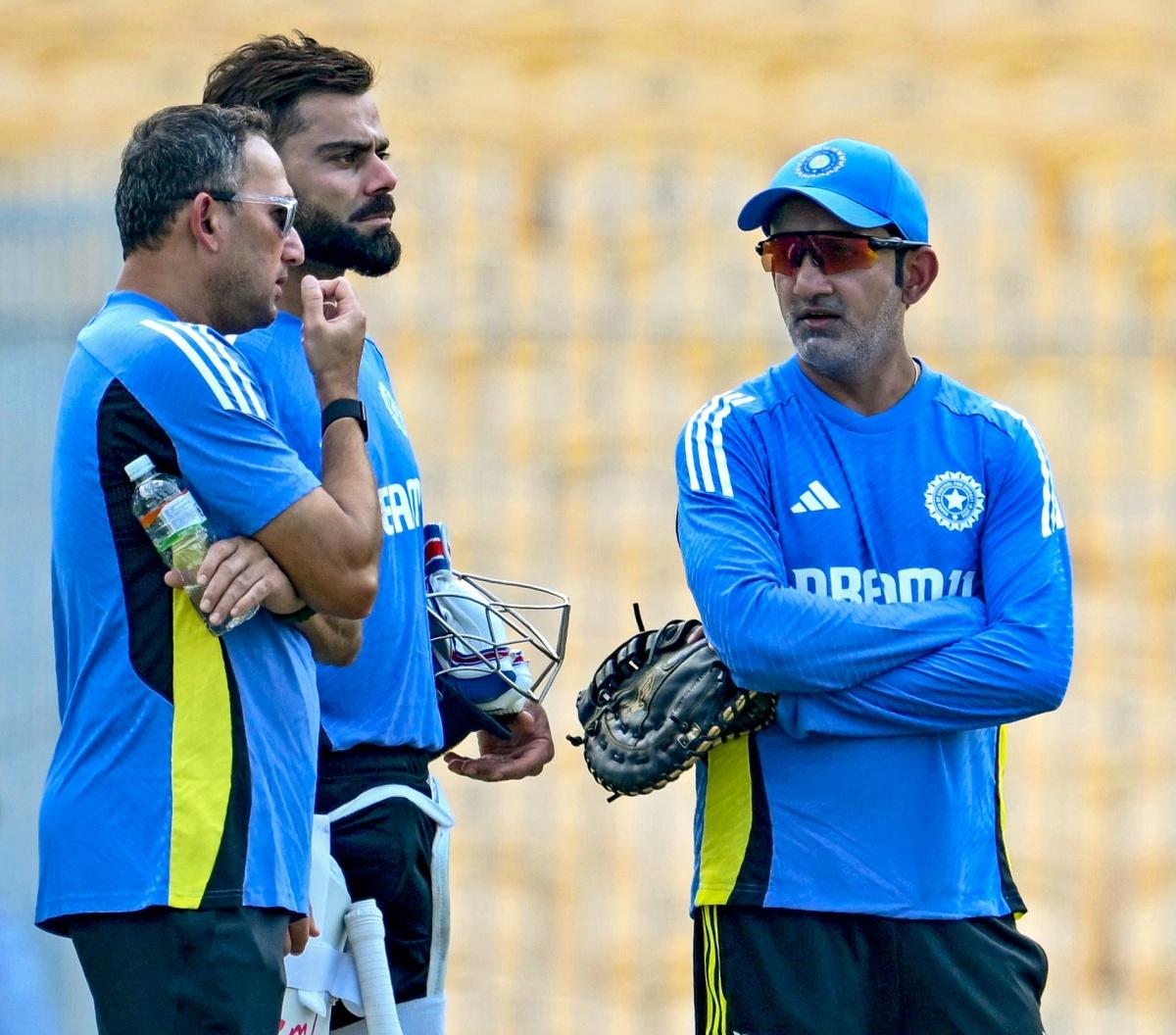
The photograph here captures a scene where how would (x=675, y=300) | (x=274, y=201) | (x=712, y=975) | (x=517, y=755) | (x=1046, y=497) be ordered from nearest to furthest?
Answer: (x=274, y=201)
(x=712, y=975)
(x=1046, y=497)
(x=517, y=755)
(x=675, y=300)

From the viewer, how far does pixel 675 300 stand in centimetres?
559

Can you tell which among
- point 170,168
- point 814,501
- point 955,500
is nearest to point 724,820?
point 814,501

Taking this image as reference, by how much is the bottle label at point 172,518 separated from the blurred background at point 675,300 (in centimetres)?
249

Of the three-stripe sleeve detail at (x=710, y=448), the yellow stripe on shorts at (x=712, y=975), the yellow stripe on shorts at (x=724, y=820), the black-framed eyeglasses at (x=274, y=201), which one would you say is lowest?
the yellow stripe on shorts at (x=712, y=975)

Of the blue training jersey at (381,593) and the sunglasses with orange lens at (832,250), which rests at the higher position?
the sunglasses with orange lens at (832,250)

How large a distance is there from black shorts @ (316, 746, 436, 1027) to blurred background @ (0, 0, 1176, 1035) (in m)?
1.67

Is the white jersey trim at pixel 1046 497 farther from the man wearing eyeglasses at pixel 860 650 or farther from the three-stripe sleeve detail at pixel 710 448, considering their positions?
the three-stripe sleeve detail at pixel 710 448

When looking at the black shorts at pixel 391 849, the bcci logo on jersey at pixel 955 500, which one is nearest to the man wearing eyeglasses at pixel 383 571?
the black shorts at pixel 391 849

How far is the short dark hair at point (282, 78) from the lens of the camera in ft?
13.2

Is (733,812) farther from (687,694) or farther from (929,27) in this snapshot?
(929,27)

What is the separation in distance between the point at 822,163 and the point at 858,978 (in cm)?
135

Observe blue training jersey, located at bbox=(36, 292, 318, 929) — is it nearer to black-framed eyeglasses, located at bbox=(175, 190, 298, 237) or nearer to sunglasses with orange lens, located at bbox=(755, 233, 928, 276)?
black-framed eyeglasses, located at bbox=(175, 190, 298, 237)

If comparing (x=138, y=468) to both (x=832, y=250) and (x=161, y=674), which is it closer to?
(x=161, y=674)

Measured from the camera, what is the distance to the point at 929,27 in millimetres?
Answer: 5527
